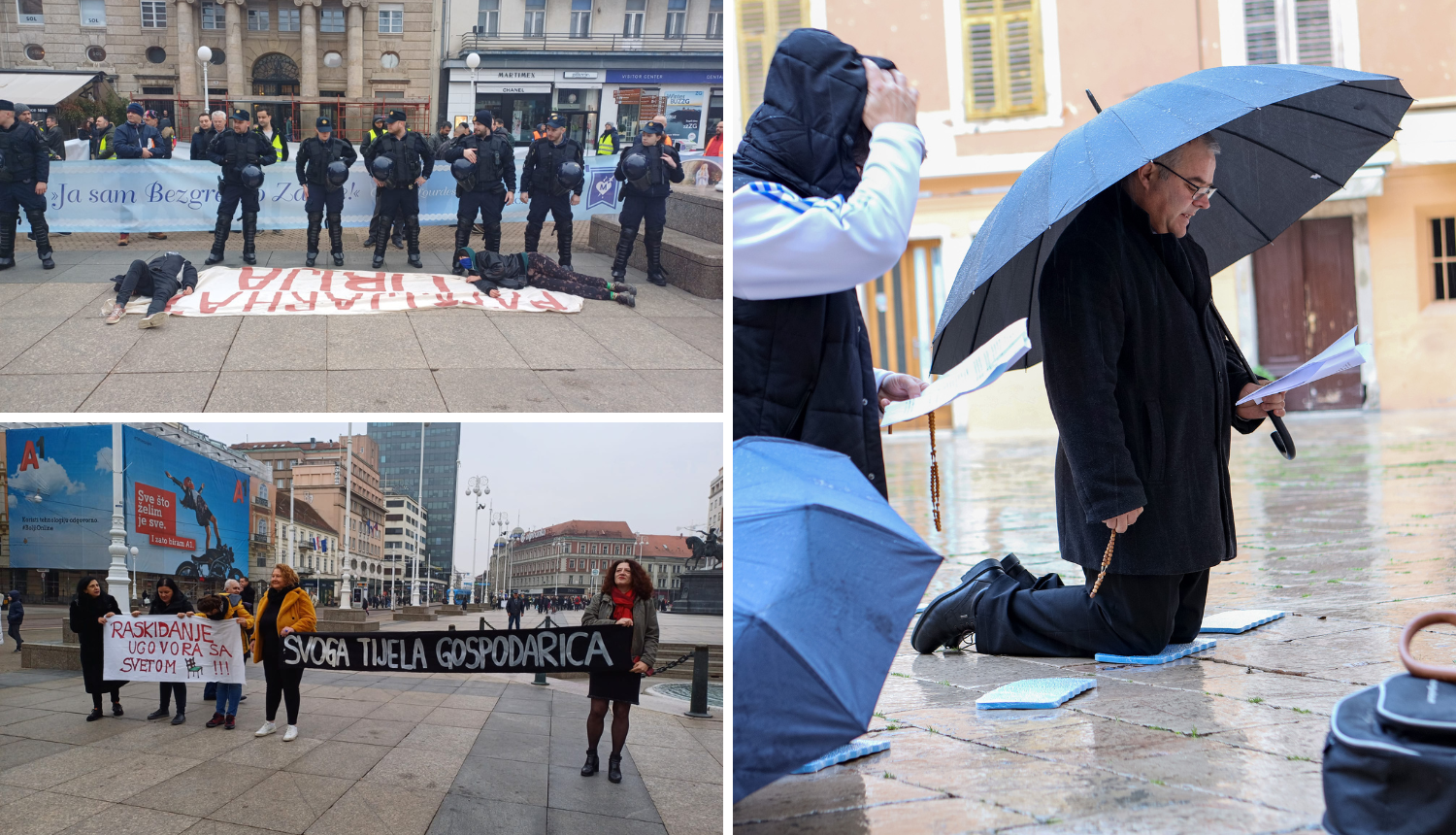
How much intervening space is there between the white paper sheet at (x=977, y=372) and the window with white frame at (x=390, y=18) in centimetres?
639

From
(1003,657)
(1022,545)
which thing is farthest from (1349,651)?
(1022,545)

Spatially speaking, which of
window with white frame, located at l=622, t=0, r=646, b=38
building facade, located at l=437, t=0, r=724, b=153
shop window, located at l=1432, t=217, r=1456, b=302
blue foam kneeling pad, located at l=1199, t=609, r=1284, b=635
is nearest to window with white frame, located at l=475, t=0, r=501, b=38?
building facade, located at l=437, t=0, r=724, b=153

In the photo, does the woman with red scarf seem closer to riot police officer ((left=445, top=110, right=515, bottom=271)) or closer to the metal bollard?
the metal bollard

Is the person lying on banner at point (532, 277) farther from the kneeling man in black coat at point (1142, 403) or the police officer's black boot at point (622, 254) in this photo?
the kneeling man in black coat at point (1142, 403)

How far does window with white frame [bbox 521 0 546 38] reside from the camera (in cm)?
876

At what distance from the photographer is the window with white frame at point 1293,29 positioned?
56.2 ft

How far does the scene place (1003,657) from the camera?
393 centimetres

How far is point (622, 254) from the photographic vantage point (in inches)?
391

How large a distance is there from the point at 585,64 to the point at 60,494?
228 inches

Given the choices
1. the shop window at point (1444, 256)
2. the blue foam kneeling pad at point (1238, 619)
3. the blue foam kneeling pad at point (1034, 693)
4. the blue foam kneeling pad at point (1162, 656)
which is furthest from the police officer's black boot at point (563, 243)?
the shop window at point (1444, 256)

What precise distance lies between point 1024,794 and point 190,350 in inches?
265

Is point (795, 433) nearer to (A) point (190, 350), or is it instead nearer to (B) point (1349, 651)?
(B) point (1349, 651)

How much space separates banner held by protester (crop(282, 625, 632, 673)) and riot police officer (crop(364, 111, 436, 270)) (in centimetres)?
571

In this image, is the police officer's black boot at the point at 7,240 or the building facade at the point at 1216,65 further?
the building facade at the point at 1216,65
